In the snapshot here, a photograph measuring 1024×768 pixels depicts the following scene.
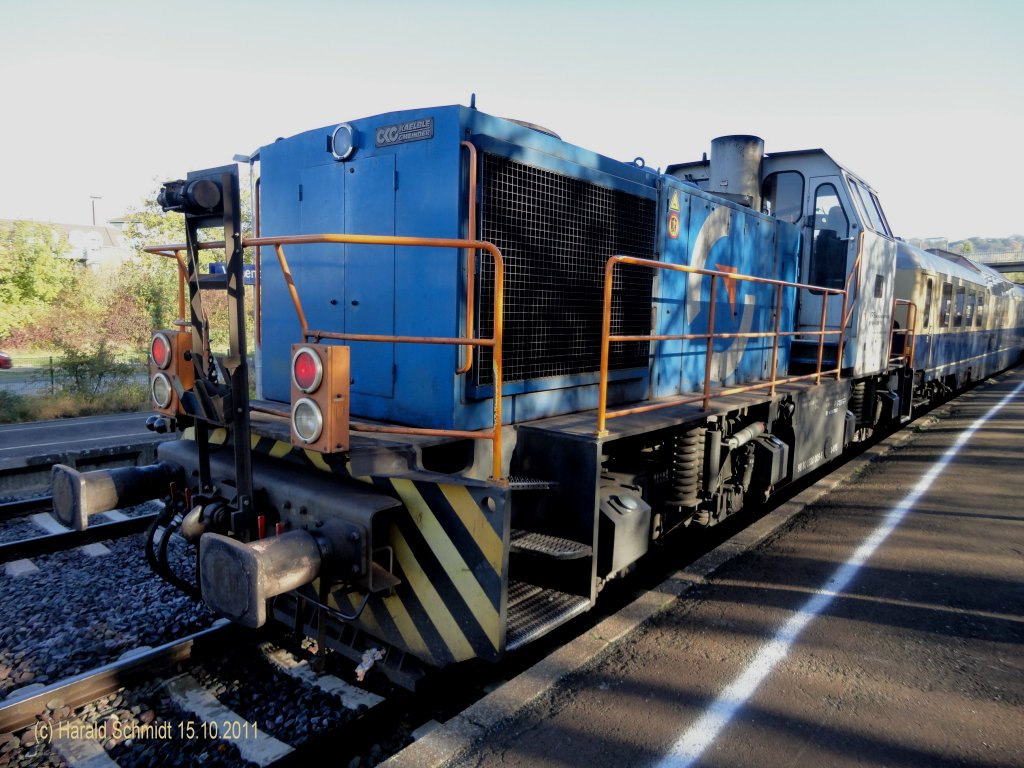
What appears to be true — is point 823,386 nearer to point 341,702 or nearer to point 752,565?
point 752,565

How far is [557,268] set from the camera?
13.3ft

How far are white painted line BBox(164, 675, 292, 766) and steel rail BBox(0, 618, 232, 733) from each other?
145 millimetres

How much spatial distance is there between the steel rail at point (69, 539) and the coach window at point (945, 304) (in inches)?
547

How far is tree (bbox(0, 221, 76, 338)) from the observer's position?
18.9 meters

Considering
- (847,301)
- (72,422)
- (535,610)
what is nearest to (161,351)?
(535,610)

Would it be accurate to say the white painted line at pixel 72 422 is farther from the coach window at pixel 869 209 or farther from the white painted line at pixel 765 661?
the coach window at pixel 869 209

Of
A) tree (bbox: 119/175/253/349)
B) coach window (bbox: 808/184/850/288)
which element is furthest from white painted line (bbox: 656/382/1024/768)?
tree (bbox: 119/175/253/349)

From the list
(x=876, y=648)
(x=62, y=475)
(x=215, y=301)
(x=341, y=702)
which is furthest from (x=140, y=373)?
(x=876, y=648)

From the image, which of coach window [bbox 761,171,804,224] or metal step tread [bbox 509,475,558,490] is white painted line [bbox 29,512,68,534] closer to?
metal step tread [bbox 509,475,558,490]

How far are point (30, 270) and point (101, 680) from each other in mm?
22076

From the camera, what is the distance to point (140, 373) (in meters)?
16.6

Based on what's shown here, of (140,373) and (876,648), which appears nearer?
(876,648)

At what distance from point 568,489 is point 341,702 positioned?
5.11 ft

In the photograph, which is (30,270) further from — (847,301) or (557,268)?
(847,301)
